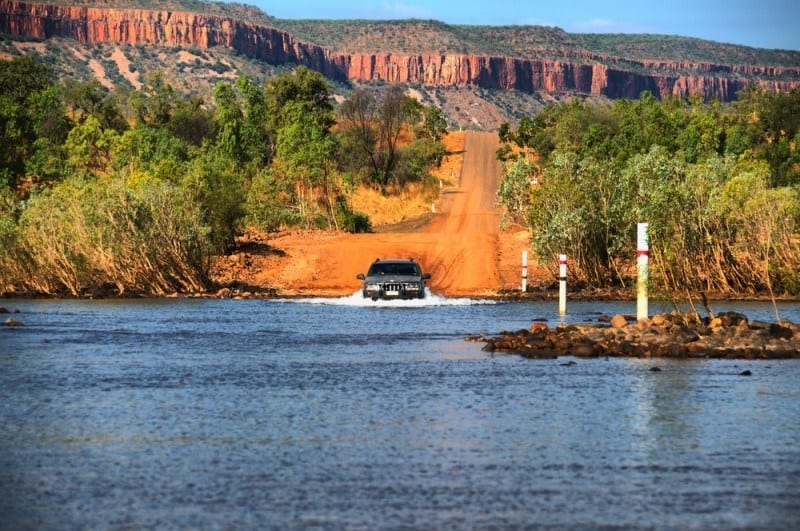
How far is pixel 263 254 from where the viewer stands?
2532 inches

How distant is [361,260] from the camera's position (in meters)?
63.6

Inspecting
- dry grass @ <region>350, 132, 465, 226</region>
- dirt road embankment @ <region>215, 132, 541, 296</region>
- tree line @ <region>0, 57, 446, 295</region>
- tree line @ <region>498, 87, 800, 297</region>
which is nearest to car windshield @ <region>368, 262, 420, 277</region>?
tree line @ <region>498, 87, 800, 297</region>

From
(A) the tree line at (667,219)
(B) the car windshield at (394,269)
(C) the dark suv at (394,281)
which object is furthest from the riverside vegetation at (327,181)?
(C) the dark suv at (394,281)

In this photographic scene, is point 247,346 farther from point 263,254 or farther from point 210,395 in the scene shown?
point 263,254

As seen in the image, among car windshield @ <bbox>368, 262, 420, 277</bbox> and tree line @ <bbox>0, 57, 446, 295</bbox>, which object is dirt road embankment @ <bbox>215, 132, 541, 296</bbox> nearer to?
tree line @ <bbox>0, 57, 446, 295</bbox>

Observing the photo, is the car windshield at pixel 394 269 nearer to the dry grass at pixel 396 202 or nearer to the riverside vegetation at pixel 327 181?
the riverside vegetation at pixel 327 181

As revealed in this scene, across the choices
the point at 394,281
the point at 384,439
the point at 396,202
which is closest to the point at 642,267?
the point at 394,281

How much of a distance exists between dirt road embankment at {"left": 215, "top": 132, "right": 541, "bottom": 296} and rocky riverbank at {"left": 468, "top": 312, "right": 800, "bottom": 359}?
24286 mm

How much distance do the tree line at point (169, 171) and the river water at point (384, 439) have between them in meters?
21.2

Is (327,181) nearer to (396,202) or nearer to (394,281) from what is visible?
(396,202)

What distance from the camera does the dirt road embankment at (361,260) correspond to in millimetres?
60344

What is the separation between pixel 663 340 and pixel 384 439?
14479 mm

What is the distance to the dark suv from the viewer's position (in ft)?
151

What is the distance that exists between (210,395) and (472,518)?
10.0 meters
